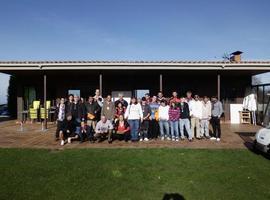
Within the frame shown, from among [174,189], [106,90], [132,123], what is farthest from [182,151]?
[106,90]

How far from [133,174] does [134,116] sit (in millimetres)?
4053

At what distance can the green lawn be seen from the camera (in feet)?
16.3

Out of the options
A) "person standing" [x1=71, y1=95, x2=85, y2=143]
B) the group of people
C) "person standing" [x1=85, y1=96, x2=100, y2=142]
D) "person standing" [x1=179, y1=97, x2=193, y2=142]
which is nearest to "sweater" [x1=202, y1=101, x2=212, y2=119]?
the group of people

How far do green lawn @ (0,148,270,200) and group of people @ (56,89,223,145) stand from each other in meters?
1.62

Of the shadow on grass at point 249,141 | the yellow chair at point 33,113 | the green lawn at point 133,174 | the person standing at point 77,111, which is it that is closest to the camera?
the green lawn at point 133,174

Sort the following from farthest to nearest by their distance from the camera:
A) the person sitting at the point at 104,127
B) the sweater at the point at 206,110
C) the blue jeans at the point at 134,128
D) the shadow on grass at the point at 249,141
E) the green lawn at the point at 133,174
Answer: the sweater at the point at 206,110 → the blue jeans at the point at 134,128 → the person sitting at the point at 104,127 → the shadow on grass at the point at 249,141 → the green lawn at the point at 133,174

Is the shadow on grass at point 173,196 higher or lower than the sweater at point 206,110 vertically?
lower

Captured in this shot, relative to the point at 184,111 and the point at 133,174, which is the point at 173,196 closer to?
the point at 133,174

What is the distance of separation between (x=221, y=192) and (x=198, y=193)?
1.32ft

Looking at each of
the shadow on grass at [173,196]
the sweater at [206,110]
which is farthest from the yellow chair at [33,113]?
the shadow on grass at [173,196]

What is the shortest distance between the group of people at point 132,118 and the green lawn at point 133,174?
5.30 ft

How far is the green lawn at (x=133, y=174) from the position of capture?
195 inches

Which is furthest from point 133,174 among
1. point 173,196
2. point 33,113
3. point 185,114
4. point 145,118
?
point 33,113

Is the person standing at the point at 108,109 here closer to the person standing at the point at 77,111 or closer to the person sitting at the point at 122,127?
the person sitting at the point at 122,127
